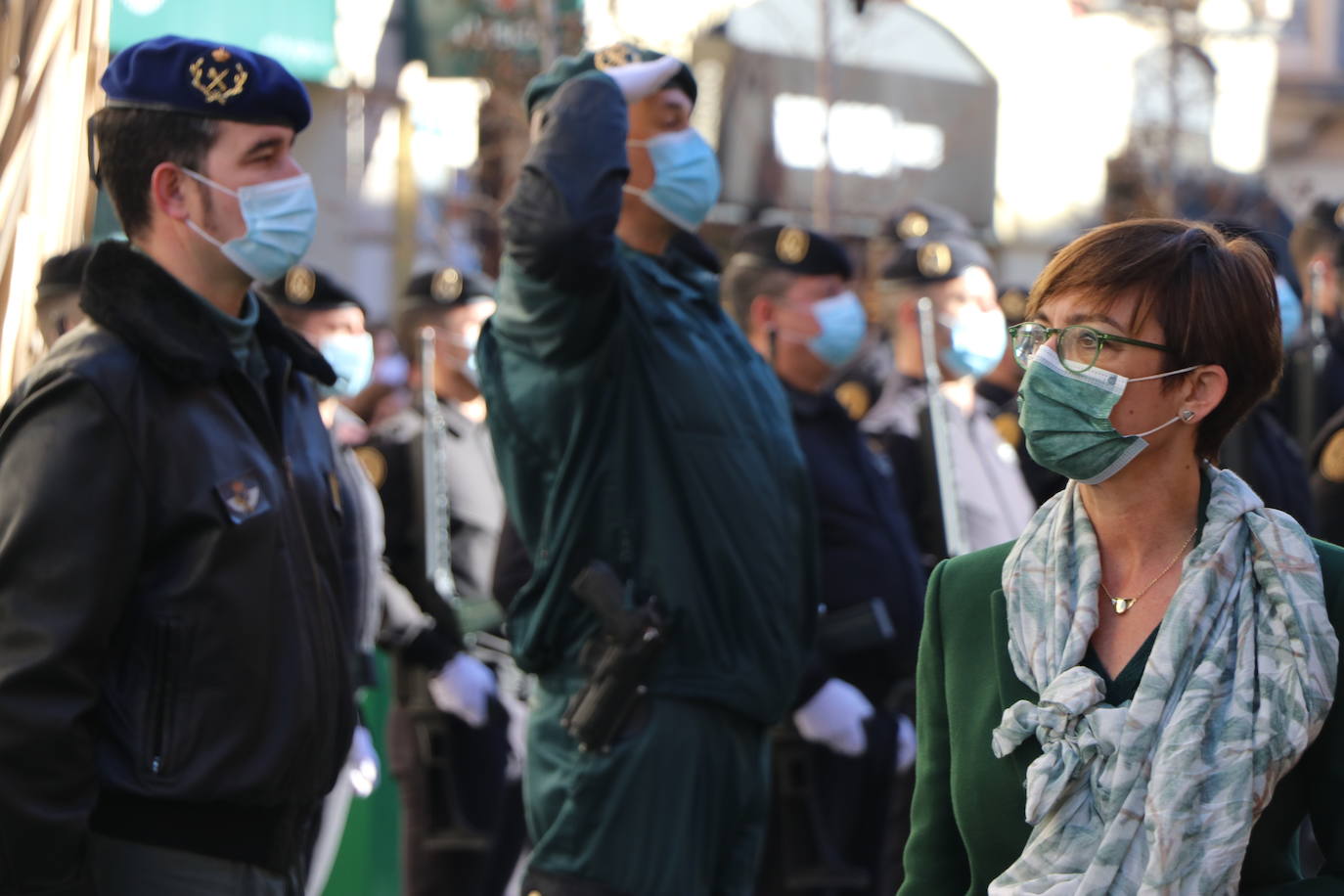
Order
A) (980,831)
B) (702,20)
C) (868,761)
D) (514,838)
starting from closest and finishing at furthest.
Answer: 1. (980,831)
2. (868,761)
3. (514,838)
4. (702,20)

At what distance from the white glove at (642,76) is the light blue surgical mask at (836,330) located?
7.08ft

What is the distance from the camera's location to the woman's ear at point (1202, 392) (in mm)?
2998

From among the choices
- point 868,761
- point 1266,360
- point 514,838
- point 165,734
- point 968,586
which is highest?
point 1266,360

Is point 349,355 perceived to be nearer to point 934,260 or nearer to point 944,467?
point 944,467

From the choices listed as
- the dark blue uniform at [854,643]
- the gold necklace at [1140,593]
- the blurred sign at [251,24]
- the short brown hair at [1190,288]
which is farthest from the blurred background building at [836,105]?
the gold necklace at [1140,593]

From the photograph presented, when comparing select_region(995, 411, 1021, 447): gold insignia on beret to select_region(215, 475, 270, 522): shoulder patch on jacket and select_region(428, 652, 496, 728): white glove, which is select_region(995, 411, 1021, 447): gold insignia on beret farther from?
select_region(215, 475, 270, 522): shoulder patch on jacket

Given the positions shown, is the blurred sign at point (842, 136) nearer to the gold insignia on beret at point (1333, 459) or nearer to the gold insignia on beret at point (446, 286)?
the gold insignia on beret at point (446, 286)

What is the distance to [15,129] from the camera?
4637mm

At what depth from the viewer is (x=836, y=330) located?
6.98 meters

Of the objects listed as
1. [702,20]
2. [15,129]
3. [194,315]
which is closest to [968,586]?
[194,315]

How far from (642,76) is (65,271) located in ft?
5.13

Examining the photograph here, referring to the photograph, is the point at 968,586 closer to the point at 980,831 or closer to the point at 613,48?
the point at 980,831

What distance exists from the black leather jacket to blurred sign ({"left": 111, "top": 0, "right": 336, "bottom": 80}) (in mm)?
8981

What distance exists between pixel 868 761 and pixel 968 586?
3.45m
